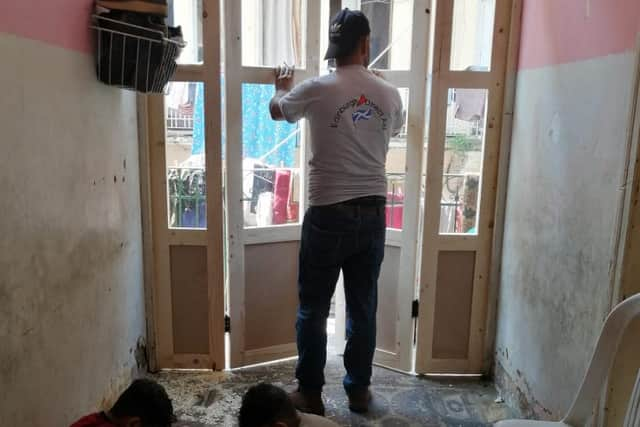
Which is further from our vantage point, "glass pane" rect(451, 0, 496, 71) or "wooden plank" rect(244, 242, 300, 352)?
"wooden plank" rect(244, 242, 300, 352)

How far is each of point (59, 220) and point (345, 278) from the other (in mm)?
1106

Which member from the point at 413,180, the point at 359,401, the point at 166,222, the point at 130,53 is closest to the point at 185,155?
the point at 166,222

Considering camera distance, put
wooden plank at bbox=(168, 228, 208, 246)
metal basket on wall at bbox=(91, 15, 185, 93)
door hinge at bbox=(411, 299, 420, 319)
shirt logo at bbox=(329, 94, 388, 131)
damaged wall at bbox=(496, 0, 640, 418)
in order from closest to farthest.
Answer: damaged wall at bbox=(496, 0, 640, 418) → metal basket on wall at bbox=(91, 15, 185, 93) → shirt logo at bbox=(329, 94, 388, 131) → wooden plank at bbox=(168, 228, 208, 246) → door hinge at bbox=(411, 299, 420, 319)

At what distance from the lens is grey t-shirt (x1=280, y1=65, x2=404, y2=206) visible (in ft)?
6.38

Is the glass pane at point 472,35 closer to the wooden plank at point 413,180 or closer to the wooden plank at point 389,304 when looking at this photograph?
the wooden plank at point 413,180

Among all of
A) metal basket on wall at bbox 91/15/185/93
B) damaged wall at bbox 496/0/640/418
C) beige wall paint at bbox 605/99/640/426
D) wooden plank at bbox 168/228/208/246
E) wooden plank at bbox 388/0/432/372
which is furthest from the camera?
wooden plank at bbox 168/228/208/246

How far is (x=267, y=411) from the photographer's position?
1.22 metres

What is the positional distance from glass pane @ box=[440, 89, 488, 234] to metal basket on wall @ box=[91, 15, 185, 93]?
119cm

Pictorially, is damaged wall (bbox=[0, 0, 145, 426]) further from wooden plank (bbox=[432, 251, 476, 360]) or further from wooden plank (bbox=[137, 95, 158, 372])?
wooden plank (bbox=[432, 251, 476, 360])

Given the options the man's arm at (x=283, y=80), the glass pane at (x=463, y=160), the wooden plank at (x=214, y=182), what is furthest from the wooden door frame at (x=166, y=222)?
the glass pane at (x=463, y=160)

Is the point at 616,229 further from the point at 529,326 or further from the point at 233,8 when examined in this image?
the point at 233,8

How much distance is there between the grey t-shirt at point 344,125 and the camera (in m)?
1.94

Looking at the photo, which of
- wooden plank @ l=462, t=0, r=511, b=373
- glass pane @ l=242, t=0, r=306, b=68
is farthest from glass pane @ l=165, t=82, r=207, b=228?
wooden plank @ l=462, t=0, r=511, b=373

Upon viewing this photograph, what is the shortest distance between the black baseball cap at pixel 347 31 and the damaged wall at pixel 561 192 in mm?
684
